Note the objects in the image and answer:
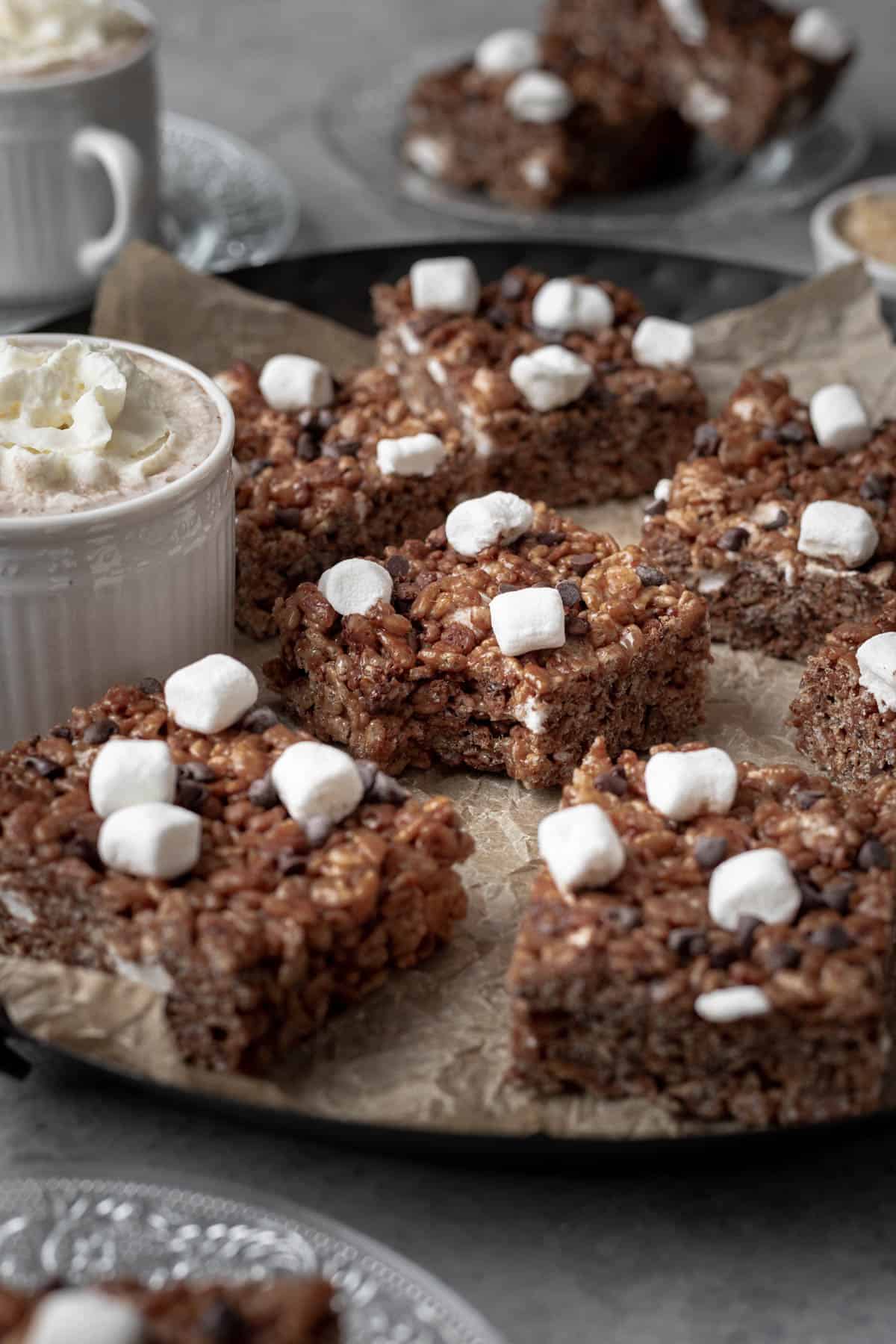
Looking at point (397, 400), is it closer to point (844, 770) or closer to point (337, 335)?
point (337, 335)

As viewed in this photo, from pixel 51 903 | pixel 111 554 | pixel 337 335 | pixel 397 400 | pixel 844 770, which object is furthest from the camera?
pixel 337 335

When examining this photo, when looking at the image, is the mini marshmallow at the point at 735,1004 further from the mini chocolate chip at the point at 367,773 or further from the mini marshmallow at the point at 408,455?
the mini marshmallow at the point at 408,455

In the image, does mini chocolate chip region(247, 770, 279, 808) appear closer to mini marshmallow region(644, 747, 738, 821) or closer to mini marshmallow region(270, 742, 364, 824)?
mini marshmallow region(270, 742, 364, 824)

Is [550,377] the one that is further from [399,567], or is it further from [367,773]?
[367,773]

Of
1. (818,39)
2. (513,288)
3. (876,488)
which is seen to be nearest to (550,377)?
(513,288)

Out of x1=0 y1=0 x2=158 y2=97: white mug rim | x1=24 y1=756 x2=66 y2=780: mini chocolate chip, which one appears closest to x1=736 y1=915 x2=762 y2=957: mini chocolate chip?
x1=24 y1=756 x2=66 y2=780: mini chocolate chip

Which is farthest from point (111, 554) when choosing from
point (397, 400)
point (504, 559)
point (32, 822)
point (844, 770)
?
point (844, 770)

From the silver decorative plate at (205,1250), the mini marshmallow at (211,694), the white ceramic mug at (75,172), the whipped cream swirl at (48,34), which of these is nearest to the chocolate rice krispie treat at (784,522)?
the mini marshmallow at (211,694)
